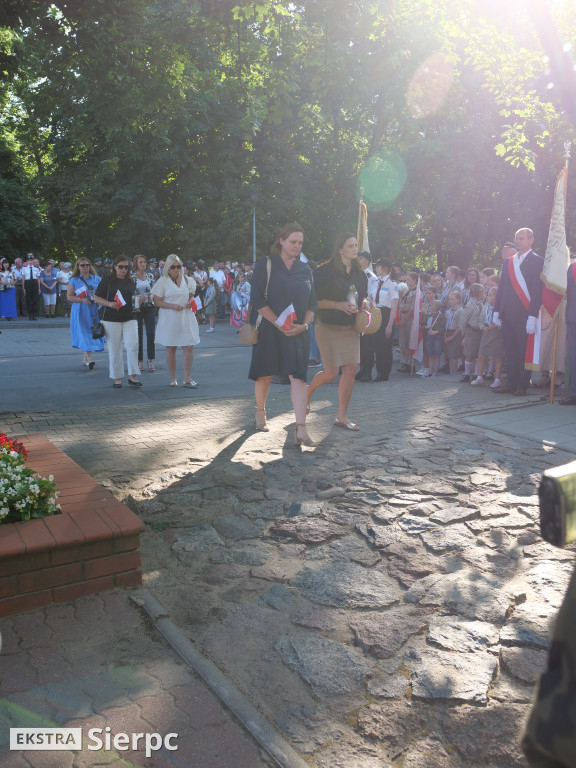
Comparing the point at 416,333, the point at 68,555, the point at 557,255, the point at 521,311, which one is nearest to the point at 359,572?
the point at 68,555

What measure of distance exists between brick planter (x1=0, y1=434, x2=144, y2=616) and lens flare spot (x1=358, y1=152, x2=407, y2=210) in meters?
30.7

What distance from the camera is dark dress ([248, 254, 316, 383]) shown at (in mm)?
6680

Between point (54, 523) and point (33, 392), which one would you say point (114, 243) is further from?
point (54, 523)

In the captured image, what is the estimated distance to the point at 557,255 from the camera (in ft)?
29.1

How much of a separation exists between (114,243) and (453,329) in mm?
26615

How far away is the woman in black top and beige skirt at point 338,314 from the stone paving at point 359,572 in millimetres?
710

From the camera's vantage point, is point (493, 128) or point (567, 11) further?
point (493, 128)

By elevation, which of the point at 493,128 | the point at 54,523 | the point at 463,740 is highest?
the point at 493,128

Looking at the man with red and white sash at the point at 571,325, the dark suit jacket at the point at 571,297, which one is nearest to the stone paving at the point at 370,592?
the man with red and white sash at the point at 571,325

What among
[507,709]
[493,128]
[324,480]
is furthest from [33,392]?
[493,128]

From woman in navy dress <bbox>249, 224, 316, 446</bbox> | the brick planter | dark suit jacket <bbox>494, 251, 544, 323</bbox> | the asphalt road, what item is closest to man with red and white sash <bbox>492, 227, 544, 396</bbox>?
dark suit jacket <bbox>494, 251, 544, 323</bbox>

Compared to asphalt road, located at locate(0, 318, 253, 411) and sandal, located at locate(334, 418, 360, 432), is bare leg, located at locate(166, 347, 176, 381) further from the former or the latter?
sandal, located at locate(334, 418, 360, 432)

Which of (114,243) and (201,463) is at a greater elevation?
(114,243)

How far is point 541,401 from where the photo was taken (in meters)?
9.44
